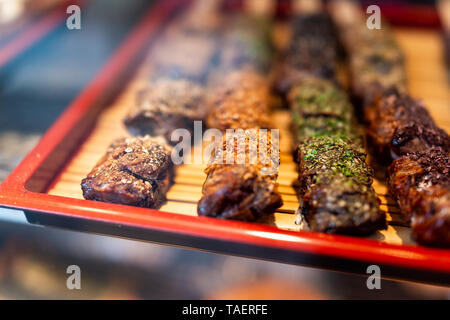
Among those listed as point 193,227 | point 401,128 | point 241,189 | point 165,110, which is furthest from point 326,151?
point 165,110

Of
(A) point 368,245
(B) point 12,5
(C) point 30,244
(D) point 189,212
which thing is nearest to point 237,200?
(D) point 189,212

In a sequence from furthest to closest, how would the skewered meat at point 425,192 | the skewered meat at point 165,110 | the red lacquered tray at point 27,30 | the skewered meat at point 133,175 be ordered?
the red lacquered tray at point 27,30 → the skewered meat at point 165,110 → the skewered meat at point 133,175 → the skewered meat at point 425,192

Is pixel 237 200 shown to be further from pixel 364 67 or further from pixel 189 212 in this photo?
pixel 364 67

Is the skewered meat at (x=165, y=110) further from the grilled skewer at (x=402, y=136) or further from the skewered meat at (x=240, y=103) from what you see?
the grilled skewer at (x=402, y=136)

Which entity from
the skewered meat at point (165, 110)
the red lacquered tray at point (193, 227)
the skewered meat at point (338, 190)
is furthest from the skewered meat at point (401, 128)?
the skewered meat at point (165, 110)

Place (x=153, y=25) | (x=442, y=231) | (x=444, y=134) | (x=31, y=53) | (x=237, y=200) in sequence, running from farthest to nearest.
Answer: (x=153, y=25) → (x=31, y=53) → (x=444, y=134) → (x=237, y=200) → (x=442, y=231)

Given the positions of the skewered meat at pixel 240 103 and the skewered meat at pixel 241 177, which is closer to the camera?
the skewered meat at pixel 241 177
